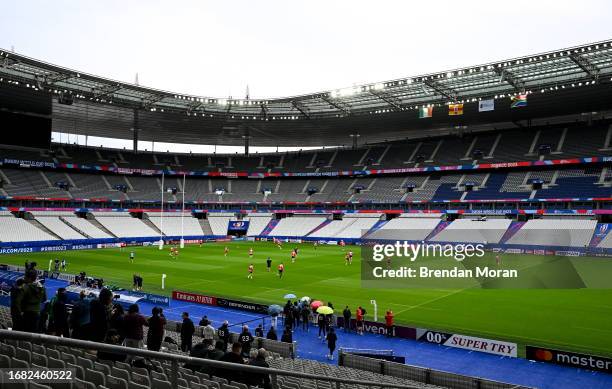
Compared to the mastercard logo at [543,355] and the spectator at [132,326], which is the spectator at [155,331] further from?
the mastercard logo at [543,355]

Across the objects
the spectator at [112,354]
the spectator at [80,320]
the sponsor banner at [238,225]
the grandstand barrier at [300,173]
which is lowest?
the spectator at [112,354]

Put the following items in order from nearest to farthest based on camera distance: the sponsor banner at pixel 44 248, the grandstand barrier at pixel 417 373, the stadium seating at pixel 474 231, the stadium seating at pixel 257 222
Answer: the grandstand barrier at pixel 417 373, the sponsor banner at pixel 44 248, the stadium seating at pixel 474 231, the stadium seating at pixel 257 222

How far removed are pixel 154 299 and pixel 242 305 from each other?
579 cm

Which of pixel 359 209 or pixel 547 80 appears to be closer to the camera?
pixel 547 80

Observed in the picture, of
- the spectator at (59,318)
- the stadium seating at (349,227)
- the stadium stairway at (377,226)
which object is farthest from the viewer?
the stadium seating at (349,227)

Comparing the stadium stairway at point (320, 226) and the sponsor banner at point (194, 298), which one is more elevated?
the stadium stairway at point (320, 226)

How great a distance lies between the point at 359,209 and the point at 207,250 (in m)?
28.9

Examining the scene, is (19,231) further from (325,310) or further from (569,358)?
(569,358)

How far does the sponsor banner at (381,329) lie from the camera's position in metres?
20.5

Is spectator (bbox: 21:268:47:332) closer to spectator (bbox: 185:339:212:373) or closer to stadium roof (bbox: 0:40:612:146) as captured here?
spectator (bbox: 185:339:212:373)

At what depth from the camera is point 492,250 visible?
53.2 m

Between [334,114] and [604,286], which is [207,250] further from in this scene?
[604,286]

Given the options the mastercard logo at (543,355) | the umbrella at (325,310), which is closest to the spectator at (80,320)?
the umbrella at (325,310)

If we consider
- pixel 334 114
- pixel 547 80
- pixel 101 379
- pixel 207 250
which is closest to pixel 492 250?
pixel 547 80
